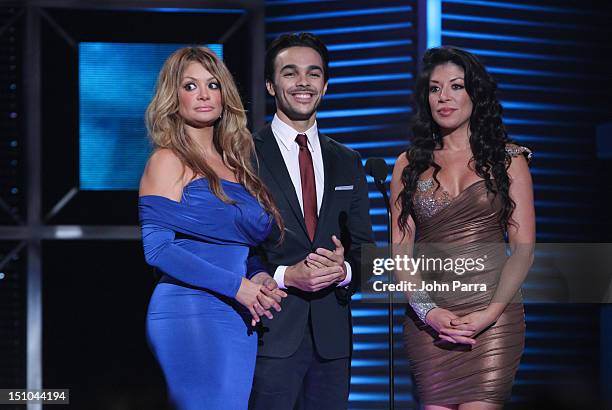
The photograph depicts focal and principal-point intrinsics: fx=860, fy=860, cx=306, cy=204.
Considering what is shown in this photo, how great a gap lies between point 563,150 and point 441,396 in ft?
5.84

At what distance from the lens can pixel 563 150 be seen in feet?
14.0

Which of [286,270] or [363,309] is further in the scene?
[363,309]

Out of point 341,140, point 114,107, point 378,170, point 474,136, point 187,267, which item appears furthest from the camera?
point 114,107

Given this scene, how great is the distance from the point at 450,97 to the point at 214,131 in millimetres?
832

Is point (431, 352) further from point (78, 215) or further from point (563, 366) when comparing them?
point (78, 215)

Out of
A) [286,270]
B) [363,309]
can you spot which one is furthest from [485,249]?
[363,309]

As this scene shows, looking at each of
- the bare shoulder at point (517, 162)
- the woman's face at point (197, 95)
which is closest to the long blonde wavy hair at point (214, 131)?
the woman's face at point (197, 95)

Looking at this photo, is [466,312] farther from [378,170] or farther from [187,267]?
[187,267]

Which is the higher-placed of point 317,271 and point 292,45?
point 292,45

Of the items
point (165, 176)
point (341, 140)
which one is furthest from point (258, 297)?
point (341, 140)

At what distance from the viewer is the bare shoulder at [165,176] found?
2758 millimetres

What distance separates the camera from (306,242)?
2.97m

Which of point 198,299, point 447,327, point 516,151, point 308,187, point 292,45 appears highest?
point 292,45

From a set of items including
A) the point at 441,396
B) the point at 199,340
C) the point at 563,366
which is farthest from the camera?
the point at 563,366
